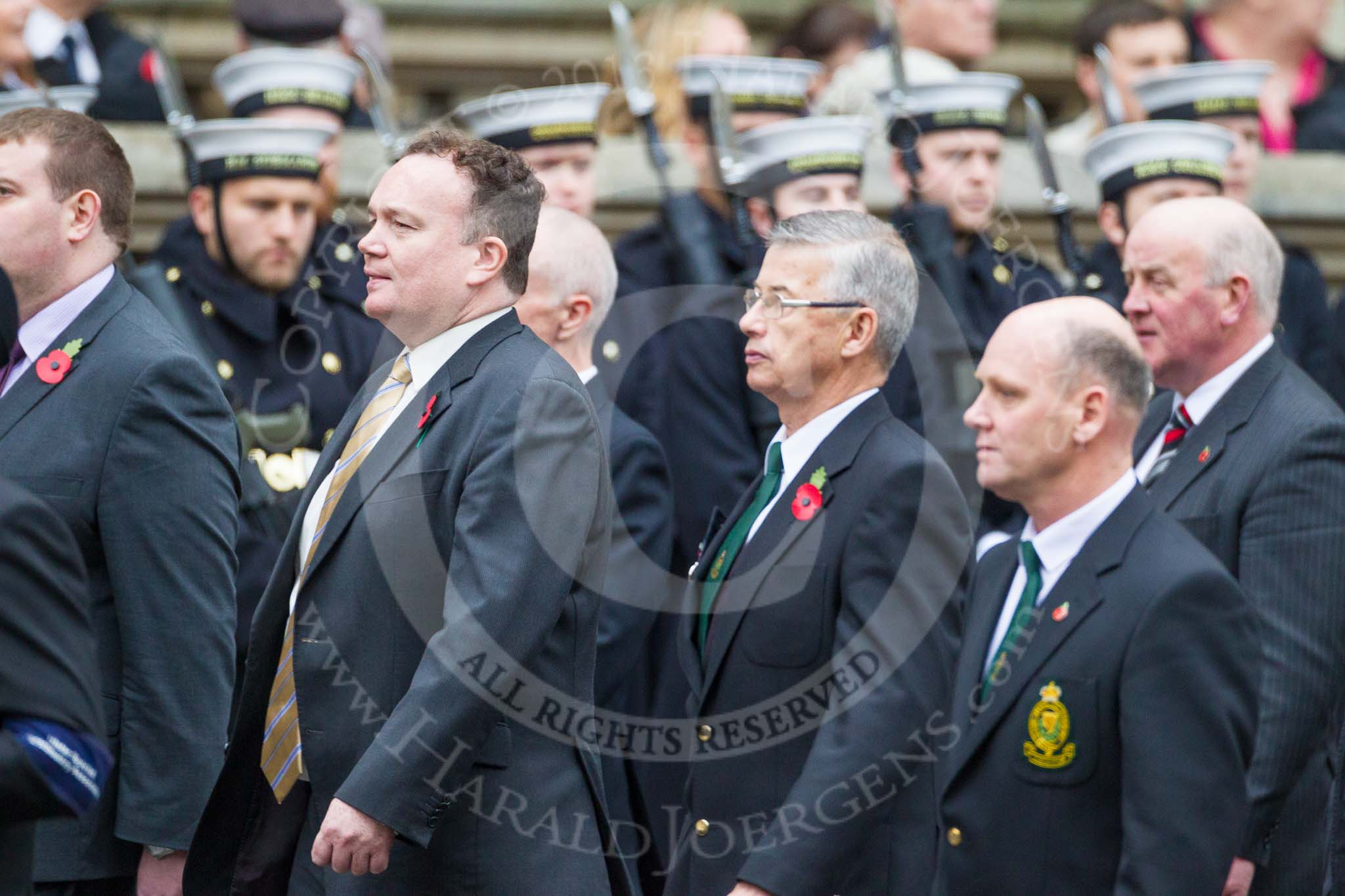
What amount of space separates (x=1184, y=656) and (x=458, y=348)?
1.42 metres

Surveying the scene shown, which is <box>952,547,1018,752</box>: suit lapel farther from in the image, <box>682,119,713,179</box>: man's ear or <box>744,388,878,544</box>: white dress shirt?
<box>682,119,713,179</box>: man's ear

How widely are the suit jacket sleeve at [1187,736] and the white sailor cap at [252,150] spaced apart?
135 inches

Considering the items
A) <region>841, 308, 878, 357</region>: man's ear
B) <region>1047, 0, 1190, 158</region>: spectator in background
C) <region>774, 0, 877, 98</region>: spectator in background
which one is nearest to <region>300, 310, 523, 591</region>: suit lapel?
<region>841, 308, 878, 357</region>: man's ear

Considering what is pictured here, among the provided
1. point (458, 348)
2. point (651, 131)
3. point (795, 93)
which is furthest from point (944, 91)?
point (458, 348)

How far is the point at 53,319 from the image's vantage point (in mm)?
4168

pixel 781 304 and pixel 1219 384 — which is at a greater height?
pixel 781 304

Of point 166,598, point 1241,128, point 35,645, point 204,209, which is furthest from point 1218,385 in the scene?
point 204,209

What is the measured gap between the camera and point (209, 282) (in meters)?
6.10

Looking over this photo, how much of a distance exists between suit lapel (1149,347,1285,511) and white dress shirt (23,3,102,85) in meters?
4.08

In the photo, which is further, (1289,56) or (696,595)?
(1289,56)

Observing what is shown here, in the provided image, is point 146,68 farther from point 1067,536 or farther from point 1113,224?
point 1067,536

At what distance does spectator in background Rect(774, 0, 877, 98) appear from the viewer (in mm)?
8391

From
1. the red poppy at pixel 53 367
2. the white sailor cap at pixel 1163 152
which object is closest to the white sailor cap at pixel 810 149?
the white sailor cap at pixel 1163 152

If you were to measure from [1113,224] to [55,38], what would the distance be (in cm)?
357
